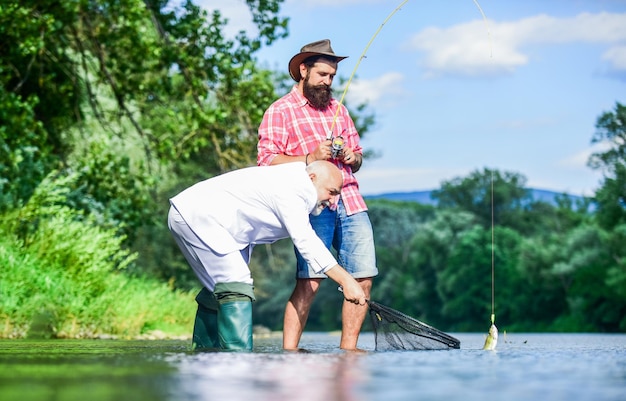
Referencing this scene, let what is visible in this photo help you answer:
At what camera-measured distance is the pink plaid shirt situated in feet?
25.9

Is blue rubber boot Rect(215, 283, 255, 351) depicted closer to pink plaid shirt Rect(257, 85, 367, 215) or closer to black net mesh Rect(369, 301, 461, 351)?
Answer: black net mesh Rect(369, 301, 461, 351)

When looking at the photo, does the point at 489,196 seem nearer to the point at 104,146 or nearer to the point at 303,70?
the point at 104,146

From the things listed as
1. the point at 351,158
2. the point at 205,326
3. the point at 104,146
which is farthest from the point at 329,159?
the point at 104,146

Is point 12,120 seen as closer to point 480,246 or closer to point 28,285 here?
point 28,285

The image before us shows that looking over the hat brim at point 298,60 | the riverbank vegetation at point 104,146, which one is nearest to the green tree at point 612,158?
the riverbank vegetation at point 104,146

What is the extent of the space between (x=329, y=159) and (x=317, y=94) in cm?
64

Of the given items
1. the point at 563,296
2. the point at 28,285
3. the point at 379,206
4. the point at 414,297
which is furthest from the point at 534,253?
the point at 28,285

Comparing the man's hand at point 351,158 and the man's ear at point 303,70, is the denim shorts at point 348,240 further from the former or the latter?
the man's ear at point 303,70

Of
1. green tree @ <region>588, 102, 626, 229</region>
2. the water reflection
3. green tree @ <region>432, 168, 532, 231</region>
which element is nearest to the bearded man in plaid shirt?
the water reflection

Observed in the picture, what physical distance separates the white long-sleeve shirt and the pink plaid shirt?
0.90 m

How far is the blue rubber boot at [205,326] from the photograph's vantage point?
A: 7.59m

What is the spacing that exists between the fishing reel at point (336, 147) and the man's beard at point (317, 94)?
47 cm

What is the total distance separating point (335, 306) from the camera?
269ft

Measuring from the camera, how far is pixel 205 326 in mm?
7629
